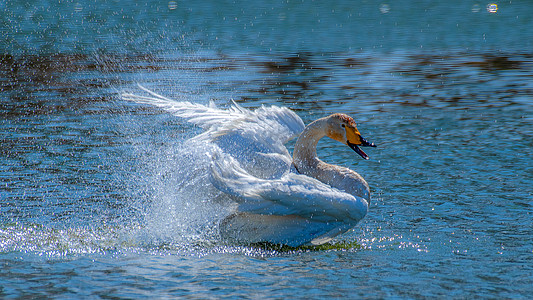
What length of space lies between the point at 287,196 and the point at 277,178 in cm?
70

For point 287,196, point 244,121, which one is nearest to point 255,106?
point 244,121

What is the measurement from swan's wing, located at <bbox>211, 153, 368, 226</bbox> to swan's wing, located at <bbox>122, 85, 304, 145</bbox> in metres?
0.82

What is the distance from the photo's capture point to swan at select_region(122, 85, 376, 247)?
613 cm

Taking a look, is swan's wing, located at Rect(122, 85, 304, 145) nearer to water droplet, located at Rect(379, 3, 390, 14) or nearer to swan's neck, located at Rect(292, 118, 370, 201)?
swan's neck, located at Rect(292, 118, 370, 201)

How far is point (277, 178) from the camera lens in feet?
22.1

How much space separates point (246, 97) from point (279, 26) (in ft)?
28.1

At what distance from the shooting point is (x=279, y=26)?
2141cm

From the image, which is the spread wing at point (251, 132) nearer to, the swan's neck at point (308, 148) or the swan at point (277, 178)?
the swan at point (277, 178)

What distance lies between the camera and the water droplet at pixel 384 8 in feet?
75.3

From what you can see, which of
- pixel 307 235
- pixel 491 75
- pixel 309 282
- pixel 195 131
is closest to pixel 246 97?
pixel 195 131

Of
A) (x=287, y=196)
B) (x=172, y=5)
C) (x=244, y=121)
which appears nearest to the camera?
(x=287, y=196)

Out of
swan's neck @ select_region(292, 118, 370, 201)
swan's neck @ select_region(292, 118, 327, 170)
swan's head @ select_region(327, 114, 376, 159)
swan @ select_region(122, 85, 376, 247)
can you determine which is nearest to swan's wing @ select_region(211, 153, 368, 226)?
swan @ select_region(122, 85, 376, 247)

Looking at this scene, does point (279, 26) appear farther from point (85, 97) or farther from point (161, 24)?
point (85, 97)

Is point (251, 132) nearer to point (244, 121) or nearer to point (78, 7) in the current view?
point (244, 121)
